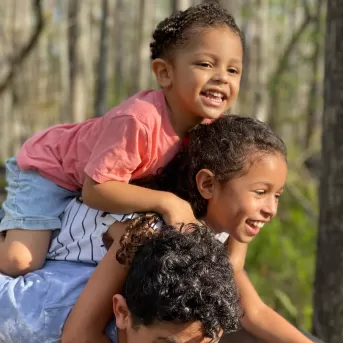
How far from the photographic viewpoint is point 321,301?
3.96 m

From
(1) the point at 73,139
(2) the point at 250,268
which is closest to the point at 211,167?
(1) the point at 73,139

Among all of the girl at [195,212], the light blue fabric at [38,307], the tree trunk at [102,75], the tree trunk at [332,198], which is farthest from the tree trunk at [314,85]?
the light blue fabric at [38,307]

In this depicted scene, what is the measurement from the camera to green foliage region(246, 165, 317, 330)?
20.9ft

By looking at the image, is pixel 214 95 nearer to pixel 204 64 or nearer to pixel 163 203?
pixel 204 64

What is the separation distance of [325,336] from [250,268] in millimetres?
3486

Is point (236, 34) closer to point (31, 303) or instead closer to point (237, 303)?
point (237, 303)

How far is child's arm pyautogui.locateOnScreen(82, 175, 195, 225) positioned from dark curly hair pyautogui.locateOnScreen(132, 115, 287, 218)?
0.37 feet

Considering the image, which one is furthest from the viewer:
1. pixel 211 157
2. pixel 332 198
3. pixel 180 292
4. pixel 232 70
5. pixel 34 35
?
pixel 34 35

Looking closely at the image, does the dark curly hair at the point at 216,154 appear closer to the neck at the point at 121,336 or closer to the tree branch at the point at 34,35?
the neck at the point at 121,336

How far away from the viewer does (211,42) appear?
236 centimetres

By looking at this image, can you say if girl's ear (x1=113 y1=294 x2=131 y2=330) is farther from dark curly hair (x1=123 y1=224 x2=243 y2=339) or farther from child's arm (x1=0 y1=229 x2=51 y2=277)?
child's arm (x1=0 y1=229 x2=51 y2=277)

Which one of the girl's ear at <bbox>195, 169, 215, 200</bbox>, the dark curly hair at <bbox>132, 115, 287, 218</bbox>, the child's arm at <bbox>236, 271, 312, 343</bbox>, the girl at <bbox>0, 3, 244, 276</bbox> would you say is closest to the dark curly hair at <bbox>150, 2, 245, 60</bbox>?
the girl at <bbox>0, 3, 244, 276</bbox>

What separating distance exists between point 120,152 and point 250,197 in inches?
17.8

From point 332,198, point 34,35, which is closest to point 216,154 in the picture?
point 332,198
